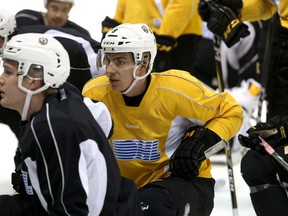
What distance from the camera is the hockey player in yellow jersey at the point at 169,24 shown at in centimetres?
439

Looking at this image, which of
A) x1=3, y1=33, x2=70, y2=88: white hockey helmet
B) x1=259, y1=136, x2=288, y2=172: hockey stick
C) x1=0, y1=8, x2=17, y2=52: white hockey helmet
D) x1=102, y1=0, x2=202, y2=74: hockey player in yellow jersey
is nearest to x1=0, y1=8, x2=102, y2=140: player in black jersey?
x1=0, y1=8, x2=17, y2=52: white hockey helmet

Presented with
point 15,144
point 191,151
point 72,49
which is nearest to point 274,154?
point 191,151

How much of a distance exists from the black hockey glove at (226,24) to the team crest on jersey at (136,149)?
0.71 m

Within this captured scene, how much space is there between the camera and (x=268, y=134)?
302 centimetres

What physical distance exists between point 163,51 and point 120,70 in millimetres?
1387

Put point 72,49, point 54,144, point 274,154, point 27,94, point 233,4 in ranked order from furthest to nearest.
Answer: point 233,4
point 72,49
point 274,154
point 27,94
point 54,144

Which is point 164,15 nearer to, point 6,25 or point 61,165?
point 6,25

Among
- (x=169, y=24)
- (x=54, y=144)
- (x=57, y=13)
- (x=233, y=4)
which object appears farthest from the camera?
(x=169, y=24)

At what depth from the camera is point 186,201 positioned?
2.94m

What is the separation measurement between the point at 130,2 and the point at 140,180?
1603 mm

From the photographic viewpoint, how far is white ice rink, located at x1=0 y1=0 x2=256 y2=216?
3.93 meters

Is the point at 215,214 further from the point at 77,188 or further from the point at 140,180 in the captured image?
the point at 77,188

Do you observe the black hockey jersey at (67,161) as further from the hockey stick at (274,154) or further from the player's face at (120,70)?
the hockey stick at (274,154)

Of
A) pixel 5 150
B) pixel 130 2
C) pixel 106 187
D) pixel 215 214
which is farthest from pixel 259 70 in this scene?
pixel 106 187
